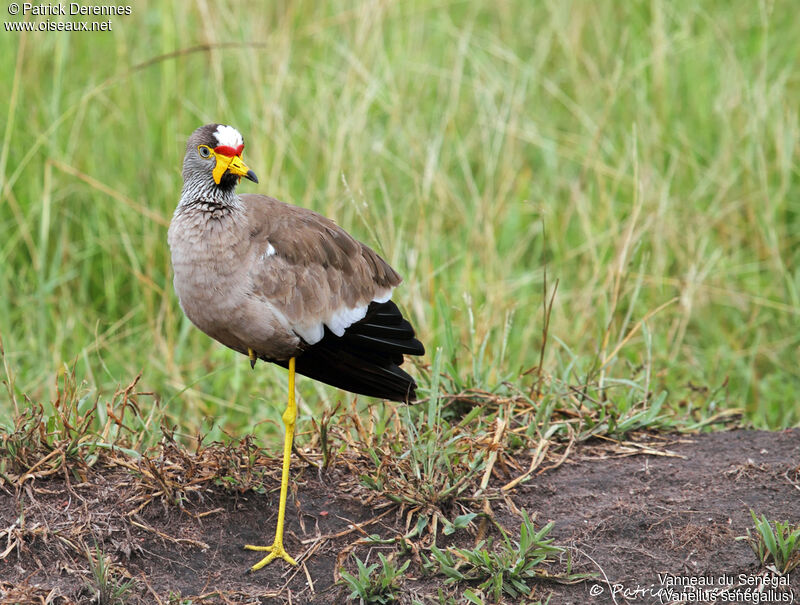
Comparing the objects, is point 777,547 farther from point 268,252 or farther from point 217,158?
point 217,158

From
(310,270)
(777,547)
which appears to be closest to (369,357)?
(310,270)

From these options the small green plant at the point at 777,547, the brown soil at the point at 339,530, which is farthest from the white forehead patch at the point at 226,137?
the small green plant at the point at 777,547

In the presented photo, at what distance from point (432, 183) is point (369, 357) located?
92.1 inches

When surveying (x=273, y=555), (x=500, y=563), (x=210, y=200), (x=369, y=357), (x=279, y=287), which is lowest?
(x=273, y=555)

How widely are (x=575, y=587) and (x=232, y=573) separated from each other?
112 cm

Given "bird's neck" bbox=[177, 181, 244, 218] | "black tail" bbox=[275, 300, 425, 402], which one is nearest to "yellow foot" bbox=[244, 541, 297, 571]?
"black tail" bbox=[275, 300, 425, 402]

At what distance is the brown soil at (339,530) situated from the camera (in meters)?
3.02

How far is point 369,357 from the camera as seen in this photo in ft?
11.7

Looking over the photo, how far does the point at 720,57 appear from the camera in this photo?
682 centimetres

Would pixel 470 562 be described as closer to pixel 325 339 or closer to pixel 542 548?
pixel 542 548

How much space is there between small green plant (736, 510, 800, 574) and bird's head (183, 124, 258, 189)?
205cm

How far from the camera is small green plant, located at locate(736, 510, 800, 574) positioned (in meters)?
2.96

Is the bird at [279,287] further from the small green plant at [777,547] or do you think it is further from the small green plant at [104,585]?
the small green plant at [777,547]

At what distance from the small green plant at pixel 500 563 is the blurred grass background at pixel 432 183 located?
1.38 m
